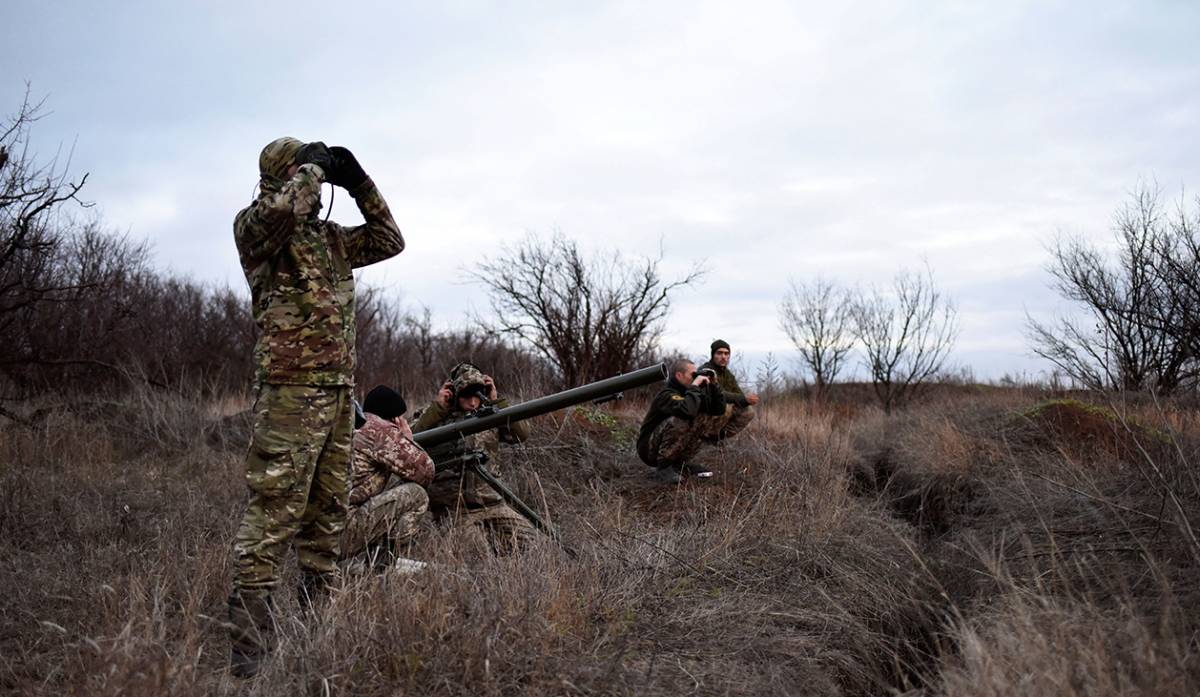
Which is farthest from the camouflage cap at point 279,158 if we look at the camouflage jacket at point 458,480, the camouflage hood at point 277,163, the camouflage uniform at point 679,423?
the camouflage uniform at point 679,423

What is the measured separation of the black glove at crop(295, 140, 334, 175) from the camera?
3697 mm

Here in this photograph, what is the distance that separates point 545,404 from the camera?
16.6ft

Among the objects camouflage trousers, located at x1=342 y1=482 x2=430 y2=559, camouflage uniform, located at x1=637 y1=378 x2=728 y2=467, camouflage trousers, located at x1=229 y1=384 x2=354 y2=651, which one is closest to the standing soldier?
camouflage trousers, located at x1=229 y1=384 x2=354 y2=651

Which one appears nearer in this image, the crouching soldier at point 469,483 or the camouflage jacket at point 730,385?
the crouching soldier at point 469,483

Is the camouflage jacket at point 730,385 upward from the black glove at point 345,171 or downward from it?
downward

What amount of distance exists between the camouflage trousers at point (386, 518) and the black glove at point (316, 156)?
5.87ft

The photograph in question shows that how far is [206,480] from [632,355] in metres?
6.60

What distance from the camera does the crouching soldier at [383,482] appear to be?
15.0ft

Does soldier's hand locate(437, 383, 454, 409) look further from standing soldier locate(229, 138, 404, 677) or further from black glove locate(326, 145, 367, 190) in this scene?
black glove locate(326, 145, 367, 190)

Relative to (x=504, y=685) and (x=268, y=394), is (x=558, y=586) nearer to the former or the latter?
(x=504, y=685)

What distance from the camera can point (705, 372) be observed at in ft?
24.7

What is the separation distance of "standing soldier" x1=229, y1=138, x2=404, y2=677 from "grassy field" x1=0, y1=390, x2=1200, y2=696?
25cm

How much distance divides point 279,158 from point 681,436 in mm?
4619

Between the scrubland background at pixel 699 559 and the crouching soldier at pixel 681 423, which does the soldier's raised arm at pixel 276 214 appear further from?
the crouching soldier at pixel 681 423
